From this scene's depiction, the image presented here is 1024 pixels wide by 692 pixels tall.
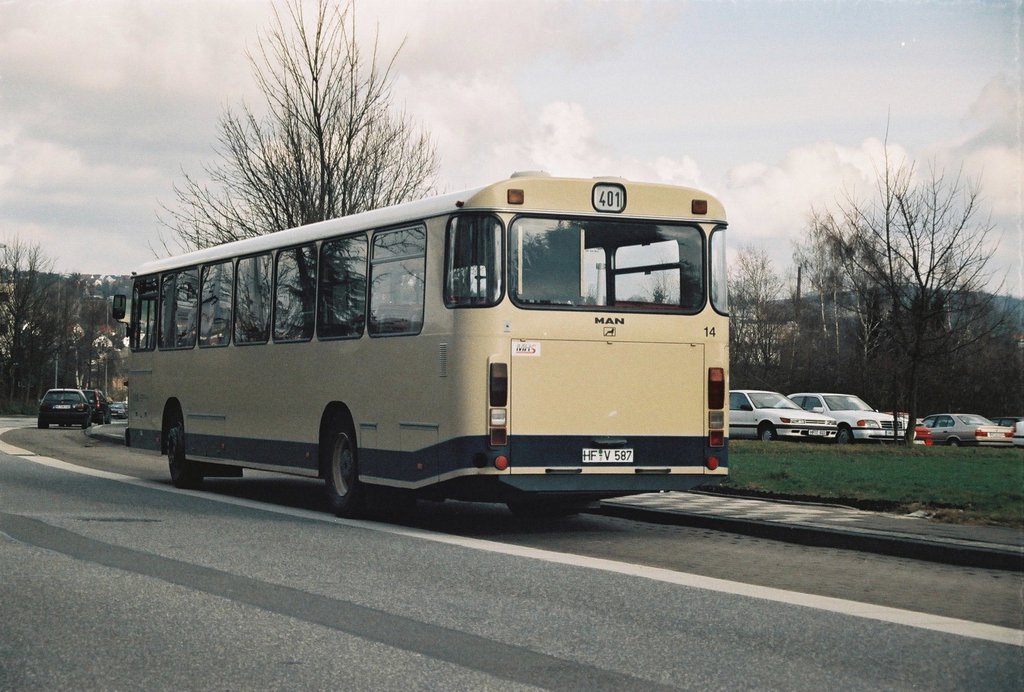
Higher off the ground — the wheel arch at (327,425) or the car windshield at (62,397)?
the car windshield at (62,397)

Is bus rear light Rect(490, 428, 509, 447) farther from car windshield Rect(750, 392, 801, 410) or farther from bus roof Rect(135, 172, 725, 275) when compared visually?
car windshield Rect(750, 392, 801, 410)

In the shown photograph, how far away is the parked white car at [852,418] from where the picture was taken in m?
38.2

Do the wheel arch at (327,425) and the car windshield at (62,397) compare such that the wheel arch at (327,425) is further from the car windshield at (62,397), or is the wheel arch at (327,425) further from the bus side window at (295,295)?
the car windshield at (62,397)

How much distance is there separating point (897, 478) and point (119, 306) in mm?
12126

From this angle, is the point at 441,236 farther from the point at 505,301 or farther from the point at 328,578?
the point at 328,578

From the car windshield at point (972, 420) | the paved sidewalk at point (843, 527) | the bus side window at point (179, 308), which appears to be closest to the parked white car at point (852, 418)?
the car windshield at point (972, 420)


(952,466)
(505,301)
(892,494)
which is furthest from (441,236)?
(952,466)

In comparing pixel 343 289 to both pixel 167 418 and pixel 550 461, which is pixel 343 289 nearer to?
pixel 550 461

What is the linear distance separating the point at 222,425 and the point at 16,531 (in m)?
5.52

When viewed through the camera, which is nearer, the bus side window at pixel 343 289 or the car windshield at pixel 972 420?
the bus side window at pixel 343 289

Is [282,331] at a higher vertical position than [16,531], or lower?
higher

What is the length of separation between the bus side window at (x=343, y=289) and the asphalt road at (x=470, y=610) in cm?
225

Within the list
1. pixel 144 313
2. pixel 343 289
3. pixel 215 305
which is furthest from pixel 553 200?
pixel 144 313

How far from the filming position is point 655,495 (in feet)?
52.7
